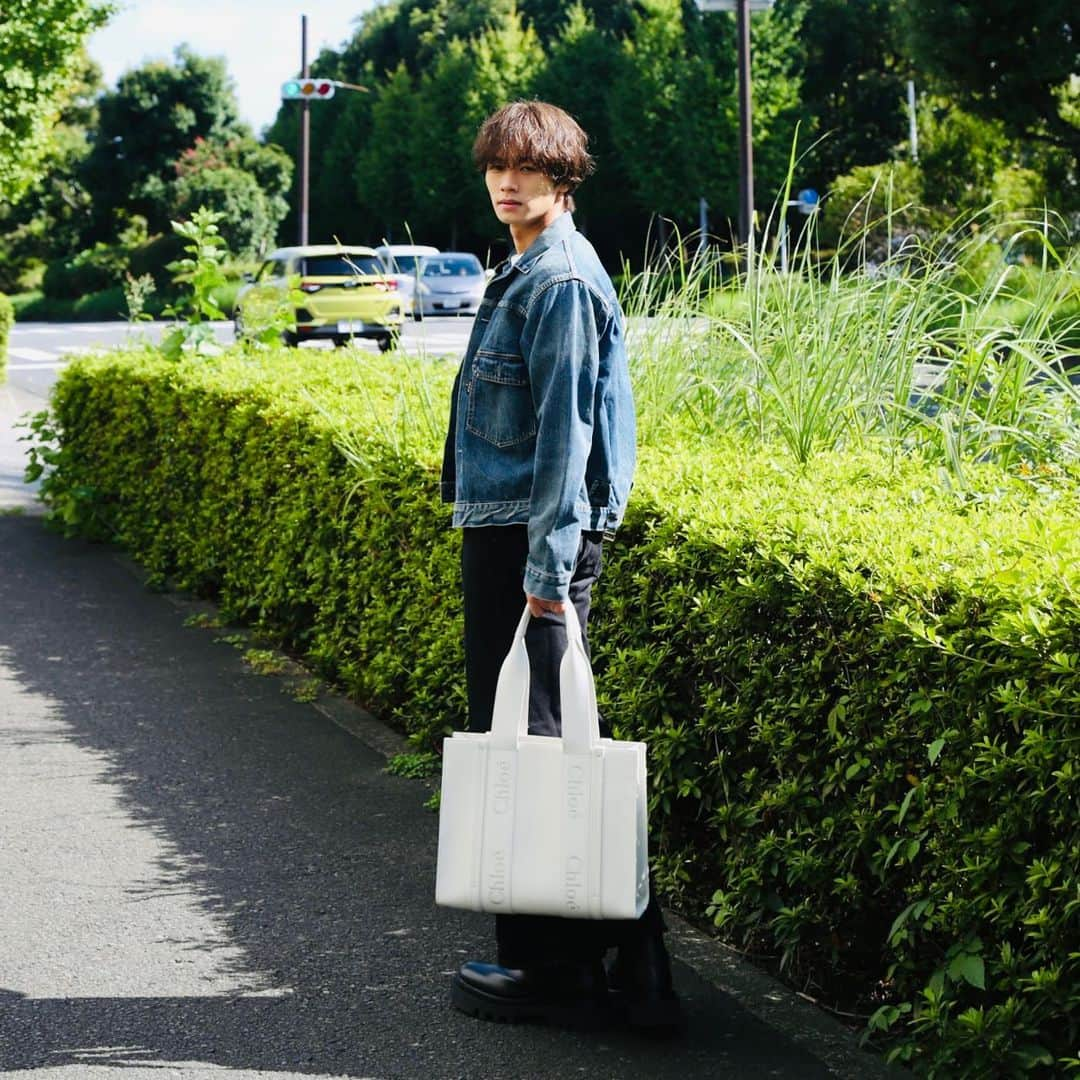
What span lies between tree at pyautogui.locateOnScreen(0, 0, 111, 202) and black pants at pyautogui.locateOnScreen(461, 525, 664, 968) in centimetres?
1588

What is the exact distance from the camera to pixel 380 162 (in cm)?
6134

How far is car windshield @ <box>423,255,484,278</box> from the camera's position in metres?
34.9

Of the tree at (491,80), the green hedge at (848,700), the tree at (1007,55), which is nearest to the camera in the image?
the green hedge at (848,700)

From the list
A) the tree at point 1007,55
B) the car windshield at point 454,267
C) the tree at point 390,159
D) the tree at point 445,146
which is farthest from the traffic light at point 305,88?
the tree at point 390,159

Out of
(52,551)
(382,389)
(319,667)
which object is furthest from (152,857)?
(52,551)

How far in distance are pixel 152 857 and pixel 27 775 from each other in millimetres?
920

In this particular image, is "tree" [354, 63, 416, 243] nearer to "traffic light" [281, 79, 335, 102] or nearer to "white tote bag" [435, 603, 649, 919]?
"traffic light" [281, 79, 335, 102]

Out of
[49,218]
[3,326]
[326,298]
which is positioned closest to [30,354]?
[3,326]

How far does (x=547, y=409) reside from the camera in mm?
3072

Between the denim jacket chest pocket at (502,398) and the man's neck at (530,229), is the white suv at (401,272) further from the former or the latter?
the denim jacket chest pocket at (502,398)

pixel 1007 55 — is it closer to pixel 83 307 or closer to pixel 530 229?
pixel 530 229

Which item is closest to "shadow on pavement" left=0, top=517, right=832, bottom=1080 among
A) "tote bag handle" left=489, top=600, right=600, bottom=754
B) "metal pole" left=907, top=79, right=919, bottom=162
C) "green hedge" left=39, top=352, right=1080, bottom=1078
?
"green hedge" left=39, top=352, right=1080, bottom=1078

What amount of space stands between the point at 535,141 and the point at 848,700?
4.30 feet

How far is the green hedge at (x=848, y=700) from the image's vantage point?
9.27ft
